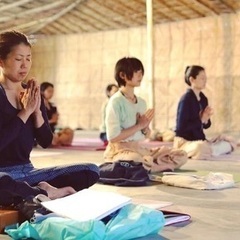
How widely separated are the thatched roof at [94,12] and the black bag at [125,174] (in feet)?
17.7

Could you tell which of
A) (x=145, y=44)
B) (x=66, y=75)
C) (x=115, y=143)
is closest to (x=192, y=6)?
(x=145, y=44)

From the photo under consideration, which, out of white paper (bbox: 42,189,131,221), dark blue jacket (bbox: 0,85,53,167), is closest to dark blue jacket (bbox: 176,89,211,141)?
dark blue jacket (bbox: 0,85,53,167)

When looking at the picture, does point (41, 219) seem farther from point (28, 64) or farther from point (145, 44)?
point (145, 44)

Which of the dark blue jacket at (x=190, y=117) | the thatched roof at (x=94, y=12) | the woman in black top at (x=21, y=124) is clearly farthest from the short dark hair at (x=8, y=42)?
the thatched roof at (x=94, y=12)

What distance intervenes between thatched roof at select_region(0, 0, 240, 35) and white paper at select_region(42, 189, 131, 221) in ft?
21.5

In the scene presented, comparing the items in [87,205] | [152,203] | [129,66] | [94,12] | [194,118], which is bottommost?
[152,203]

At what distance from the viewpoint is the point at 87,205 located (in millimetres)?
2061

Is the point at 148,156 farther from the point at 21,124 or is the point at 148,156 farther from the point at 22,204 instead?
the point at 22,204

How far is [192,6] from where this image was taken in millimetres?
8414

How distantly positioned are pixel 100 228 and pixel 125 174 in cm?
153

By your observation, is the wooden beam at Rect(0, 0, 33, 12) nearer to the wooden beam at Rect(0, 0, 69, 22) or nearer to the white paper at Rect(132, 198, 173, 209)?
the wooden beam at Rect(0, 0, 69, 22)

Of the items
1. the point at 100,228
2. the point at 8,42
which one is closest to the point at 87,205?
the point at 100,228

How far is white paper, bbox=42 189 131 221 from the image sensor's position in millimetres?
1957

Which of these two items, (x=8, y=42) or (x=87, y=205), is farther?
(x=8, y=42)
